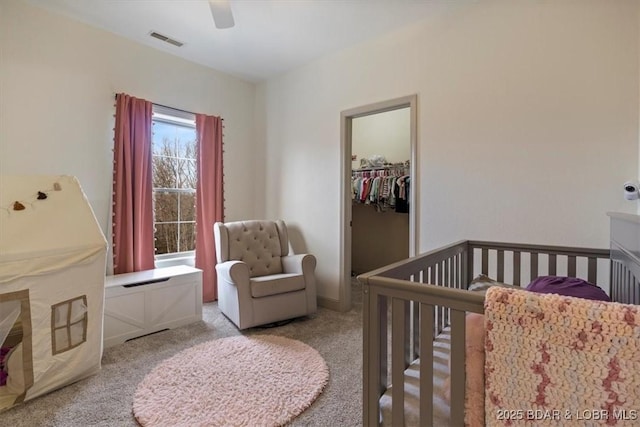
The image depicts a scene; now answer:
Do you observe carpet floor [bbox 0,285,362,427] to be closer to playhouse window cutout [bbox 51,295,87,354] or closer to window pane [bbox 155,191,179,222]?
playhouse window cutout [bbox 51,295,87,354]

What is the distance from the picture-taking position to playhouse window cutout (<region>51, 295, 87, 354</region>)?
1.83m

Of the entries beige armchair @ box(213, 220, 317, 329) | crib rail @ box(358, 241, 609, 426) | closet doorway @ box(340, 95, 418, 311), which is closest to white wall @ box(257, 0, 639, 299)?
closet doorway @ box(340, 95, 418, 311)

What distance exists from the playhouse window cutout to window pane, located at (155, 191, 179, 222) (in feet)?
5.03

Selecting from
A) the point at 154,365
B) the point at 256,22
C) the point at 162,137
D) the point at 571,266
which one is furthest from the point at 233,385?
the point at 256,22

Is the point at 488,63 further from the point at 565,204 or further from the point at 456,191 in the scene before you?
the point at 565,204

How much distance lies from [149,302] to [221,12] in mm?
2268

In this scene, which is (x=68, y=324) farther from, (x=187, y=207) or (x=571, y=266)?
(x=571, y=266)

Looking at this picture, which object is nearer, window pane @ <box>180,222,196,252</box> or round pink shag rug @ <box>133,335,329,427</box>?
round pink shag rug @ <box>133,335,329,427</box>

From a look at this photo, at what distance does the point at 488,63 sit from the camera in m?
2.41

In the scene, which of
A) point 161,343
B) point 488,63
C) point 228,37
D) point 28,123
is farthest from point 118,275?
point 488,63

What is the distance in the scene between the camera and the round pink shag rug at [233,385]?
1.65 metres

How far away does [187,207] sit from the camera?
360 centimetres

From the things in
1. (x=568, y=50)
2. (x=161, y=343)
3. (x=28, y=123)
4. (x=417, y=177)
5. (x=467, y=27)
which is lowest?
(x=161, y=343)

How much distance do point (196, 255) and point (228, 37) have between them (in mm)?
2234
